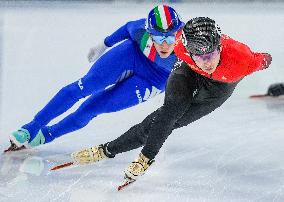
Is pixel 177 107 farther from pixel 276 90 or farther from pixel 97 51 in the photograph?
pixel 276 90

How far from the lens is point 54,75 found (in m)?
5.39

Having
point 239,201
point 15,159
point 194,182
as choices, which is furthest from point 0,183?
point 239,201

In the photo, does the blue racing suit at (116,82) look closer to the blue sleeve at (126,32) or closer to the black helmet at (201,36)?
the blue sleeve at (126,32)

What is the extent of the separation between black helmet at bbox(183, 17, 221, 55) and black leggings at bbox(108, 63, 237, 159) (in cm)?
25

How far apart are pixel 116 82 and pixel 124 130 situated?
553 mm

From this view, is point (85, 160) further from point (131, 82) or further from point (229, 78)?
point (229, 78)

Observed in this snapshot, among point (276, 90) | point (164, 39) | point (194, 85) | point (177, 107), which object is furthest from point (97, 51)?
point (276, 90)

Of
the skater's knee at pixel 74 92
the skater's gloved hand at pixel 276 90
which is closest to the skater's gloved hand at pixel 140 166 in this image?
the skater's knee at pixel 74 92

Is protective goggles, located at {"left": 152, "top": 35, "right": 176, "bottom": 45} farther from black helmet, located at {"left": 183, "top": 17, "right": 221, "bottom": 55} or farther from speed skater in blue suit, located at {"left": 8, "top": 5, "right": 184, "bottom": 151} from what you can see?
black helmet, located at {"left": 183, "top": 17, "right": 221, "bottom": 55}

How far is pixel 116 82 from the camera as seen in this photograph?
3.78m

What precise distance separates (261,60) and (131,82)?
1.00 meters

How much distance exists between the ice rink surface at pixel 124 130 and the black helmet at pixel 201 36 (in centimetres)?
76

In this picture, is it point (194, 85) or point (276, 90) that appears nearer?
point (194, 85)

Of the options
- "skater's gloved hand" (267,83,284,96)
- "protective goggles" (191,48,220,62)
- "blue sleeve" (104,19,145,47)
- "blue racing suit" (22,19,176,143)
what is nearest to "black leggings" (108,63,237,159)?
"protective goggles" (191,48,220,62)
